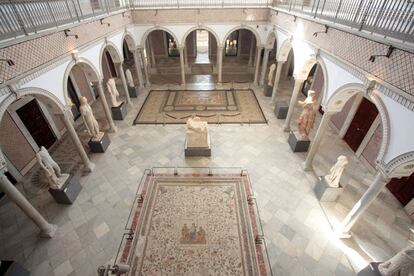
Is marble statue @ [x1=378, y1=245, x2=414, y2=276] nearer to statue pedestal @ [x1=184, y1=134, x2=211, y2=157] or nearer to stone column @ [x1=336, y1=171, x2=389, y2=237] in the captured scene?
stone column @ [x1=336, y1=171, x2=389, y2=237]

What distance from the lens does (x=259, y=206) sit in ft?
21.1

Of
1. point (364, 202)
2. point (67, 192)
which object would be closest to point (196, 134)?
point (67, 192)

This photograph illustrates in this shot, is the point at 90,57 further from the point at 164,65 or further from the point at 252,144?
the point at 164,65

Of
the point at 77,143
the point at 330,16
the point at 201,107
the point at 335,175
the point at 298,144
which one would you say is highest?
the point at 330,16

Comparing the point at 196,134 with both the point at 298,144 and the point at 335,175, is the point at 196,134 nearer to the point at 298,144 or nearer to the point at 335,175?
the point at 298,144

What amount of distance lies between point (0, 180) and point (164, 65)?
13597 millimetres

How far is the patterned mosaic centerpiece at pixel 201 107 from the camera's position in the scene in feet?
34.1

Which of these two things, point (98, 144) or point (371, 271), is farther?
point (98, 144)

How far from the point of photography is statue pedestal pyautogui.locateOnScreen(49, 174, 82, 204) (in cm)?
619

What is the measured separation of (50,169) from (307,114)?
8167 millimetres

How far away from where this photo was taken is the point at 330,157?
827cm

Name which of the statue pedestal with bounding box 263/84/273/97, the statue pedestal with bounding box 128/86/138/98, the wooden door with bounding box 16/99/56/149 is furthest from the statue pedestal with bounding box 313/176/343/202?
the statue pedestal with bounding box 128/86/138/98

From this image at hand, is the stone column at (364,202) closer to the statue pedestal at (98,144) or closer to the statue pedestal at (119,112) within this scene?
the statue pedestal at (98,144)

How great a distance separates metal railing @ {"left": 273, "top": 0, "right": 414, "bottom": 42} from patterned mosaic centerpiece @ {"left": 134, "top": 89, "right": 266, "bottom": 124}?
201 inches
